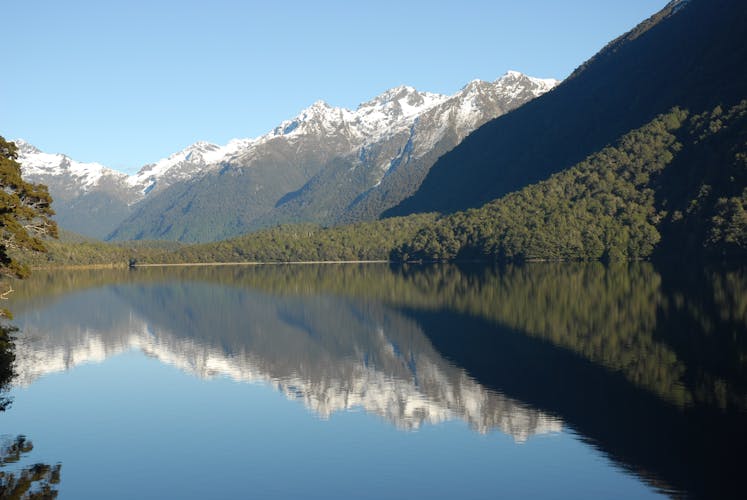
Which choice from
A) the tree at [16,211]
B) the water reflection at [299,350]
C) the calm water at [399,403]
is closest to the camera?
the calm water at [399,403]

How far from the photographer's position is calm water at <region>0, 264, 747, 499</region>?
36812 millimetres

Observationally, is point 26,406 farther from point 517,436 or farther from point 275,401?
point 517,436

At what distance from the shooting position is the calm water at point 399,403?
36812mm

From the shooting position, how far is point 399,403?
52.5 metres

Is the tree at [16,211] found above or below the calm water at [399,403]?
above

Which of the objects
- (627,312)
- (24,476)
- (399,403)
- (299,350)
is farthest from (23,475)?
(627,312)

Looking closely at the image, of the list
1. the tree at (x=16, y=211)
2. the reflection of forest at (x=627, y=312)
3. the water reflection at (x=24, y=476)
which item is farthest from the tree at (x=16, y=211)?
the reflection of forest at (x=627, y=312)

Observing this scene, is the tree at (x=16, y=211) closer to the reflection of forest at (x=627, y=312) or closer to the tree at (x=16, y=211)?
the tree at (x=16, y=211)

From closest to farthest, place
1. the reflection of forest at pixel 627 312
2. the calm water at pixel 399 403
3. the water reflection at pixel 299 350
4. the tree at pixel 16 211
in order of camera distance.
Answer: the calm water at pixel 399 403
the water reflection at pixel 299 350
the reflection of forest at pixel 627 312
the tree at pixel 16 211

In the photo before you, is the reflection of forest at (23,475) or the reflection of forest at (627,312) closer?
the reflection of forest at (23,475)

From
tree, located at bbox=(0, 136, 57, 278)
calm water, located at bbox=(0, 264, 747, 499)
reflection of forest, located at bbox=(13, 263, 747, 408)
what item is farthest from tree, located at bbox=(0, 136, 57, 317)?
reflection of forest, located at bbox=(13, 263, 747, 408)

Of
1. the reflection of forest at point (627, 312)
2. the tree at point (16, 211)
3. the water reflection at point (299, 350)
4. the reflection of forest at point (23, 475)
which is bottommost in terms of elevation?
the water reflection at point (299, 350)

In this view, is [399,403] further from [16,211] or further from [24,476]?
[16,211]

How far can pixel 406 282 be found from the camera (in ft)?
572
